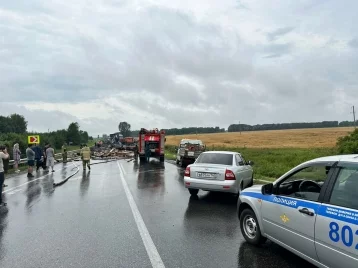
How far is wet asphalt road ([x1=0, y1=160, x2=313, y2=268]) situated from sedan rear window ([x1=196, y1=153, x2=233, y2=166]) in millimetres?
1150

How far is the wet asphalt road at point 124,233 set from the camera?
4906 millimetres

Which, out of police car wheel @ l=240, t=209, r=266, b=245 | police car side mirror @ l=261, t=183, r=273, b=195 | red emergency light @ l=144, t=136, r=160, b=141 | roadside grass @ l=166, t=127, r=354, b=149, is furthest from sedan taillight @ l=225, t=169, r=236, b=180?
roadside grass @ l=166, t=127, r=354, b=149

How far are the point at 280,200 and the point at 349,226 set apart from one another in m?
1.36

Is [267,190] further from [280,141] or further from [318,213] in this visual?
[280,141]

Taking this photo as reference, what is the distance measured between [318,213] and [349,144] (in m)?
16.9

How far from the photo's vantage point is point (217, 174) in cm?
969

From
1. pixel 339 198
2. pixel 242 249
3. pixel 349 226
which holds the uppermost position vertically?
pixel 339 198

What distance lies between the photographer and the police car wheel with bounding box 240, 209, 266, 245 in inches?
215

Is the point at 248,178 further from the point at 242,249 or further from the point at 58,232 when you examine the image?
the point at 58,232

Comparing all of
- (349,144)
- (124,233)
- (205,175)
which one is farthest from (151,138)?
(124,233)

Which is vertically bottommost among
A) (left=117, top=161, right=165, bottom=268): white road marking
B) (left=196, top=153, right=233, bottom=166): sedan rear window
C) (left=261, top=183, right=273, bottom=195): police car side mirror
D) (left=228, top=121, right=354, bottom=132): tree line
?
(left=117, top=161, right=165, bottom=268): white road marking

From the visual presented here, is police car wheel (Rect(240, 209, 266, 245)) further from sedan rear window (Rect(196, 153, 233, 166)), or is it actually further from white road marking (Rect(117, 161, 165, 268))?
sedan rear window (Rect(196, 153, 233, 166))

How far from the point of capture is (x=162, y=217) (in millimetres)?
7664

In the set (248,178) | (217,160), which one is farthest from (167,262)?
(248,178)
